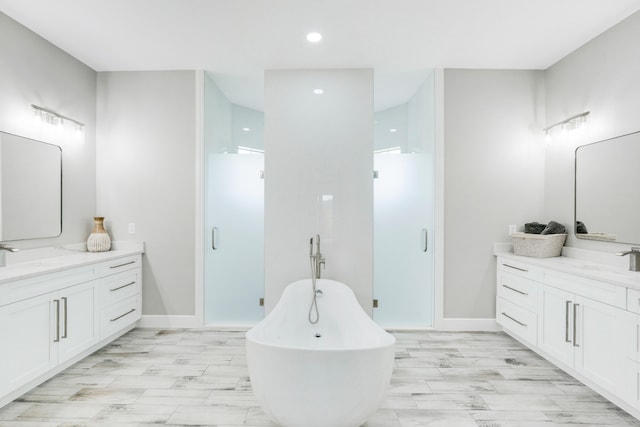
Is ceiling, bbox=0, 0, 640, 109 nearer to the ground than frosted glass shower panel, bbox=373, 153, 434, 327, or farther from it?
farther from it

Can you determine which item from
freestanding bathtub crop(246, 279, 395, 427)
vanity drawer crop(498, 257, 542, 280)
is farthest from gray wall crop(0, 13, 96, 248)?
vanity drawer crop(498, 257, 542, 280)

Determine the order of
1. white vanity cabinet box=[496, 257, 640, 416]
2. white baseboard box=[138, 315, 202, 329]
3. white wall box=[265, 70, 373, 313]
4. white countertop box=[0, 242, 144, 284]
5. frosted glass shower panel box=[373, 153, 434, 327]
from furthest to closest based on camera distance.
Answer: frosted glass shower panel box=[373, 153, 434, 327] < white baseboard box=[138, 315, 202, 329] < white wall box=[265, 70, 373, 313] < white countertop box=[0, 242, 144, 284] < white vanity cabinet box=[496, 257, 640, 416]

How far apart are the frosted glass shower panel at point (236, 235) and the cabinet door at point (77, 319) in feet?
3.59

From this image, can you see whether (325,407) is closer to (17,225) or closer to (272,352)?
(272,352)

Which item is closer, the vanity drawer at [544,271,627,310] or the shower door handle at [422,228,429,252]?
the vanity drawer at [544,271,627,310]

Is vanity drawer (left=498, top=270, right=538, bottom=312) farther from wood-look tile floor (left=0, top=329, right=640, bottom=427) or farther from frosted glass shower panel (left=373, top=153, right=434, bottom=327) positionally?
frosted glass shower panel (left=373, top=153, right=434, bottom=327)

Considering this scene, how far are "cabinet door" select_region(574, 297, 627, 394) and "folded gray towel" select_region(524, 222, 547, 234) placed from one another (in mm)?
966

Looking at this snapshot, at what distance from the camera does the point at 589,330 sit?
226 centimetres

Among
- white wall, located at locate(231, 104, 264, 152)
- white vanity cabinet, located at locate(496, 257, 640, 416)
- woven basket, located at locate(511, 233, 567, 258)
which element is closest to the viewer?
white vanity cabinet, located at locate(496, 257, 640, 416)

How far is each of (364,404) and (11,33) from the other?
3.43 meters

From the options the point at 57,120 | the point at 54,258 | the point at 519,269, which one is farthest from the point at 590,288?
the point at 57,120

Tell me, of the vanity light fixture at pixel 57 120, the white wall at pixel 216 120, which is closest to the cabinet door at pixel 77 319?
the vanity light fixture at pixel 57 120

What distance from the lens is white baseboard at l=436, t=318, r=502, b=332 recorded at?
3.45 meters

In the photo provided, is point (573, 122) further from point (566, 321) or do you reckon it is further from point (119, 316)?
point (119, 316)
